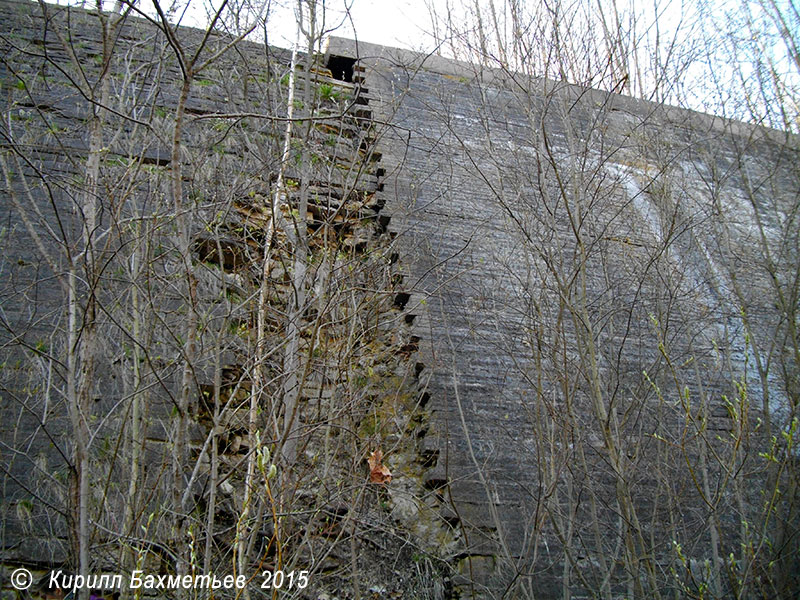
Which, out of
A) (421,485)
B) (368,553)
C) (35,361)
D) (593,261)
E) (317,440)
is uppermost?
(593,261)

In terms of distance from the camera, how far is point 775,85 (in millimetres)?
5246

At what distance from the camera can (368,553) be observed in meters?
3.49

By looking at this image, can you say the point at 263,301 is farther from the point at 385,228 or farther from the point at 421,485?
the point at 385,228

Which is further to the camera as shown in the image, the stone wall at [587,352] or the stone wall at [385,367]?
the stone wall at [587,352]

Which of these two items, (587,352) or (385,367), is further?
(385,367)

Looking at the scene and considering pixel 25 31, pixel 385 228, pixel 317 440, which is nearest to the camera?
pixel 317 440

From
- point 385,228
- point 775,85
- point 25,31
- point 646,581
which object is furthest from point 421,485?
point 25,31

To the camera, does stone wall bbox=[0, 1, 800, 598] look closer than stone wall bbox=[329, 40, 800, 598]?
Yes

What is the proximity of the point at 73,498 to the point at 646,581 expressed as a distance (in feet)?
9.24

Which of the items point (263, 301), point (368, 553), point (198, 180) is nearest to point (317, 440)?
point (368, 553)

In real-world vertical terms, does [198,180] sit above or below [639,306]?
above

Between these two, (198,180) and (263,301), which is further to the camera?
(198,180)

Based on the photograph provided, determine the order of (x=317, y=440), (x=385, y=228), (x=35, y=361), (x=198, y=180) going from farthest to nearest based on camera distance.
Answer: (x=385, y=228) < (x=198, y=180) < (x=317, y=440) < (x=35, y=361)

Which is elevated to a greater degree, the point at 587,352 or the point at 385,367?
the point at 587,352
